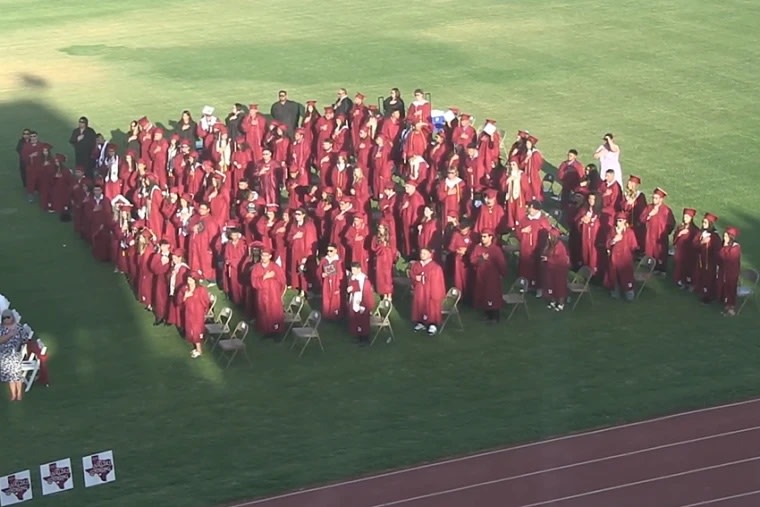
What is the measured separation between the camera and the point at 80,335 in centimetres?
1878

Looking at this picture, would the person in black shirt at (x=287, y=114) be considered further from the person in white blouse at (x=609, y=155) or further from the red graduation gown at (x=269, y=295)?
the red graduation gown at (x=269, y=295)

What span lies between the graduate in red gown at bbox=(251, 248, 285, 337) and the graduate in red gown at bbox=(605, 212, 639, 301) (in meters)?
5.02

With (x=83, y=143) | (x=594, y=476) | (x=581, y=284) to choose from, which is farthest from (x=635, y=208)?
(x=83, y=143)

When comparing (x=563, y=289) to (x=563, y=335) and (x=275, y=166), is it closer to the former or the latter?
(x=563, y=335)

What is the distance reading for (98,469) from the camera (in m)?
14.4

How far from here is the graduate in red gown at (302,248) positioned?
776 inches

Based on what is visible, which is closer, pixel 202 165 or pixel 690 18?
pixel 202 165

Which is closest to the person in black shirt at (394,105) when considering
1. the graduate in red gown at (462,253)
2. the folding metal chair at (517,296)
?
the graduate in red gown at (462,253)

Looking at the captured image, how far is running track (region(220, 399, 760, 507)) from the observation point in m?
13.8

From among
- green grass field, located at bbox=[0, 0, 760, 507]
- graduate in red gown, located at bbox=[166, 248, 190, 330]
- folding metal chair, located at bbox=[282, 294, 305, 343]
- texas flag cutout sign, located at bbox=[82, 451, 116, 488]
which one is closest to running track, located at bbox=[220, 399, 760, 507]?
green grass field, located at bbox=[0, 0, 760, 507]

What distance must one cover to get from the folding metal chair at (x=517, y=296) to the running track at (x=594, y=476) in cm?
375

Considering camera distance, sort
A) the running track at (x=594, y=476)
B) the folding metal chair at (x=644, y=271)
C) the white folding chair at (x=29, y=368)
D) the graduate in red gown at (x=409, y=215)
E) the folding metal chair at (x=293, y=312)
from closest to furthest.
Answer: the running track at (x=594, y=476), the white folding chair at (x=29, y=368), the folding metal chair at (x=293, y=312), the folding metal chair at (x=644, y=271), the graduate in red gown at (x=409, y=215)

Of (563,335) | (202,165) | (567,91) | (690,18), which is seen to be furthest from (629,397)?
(690,18)

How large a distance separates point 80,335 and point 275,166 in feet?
18.9
